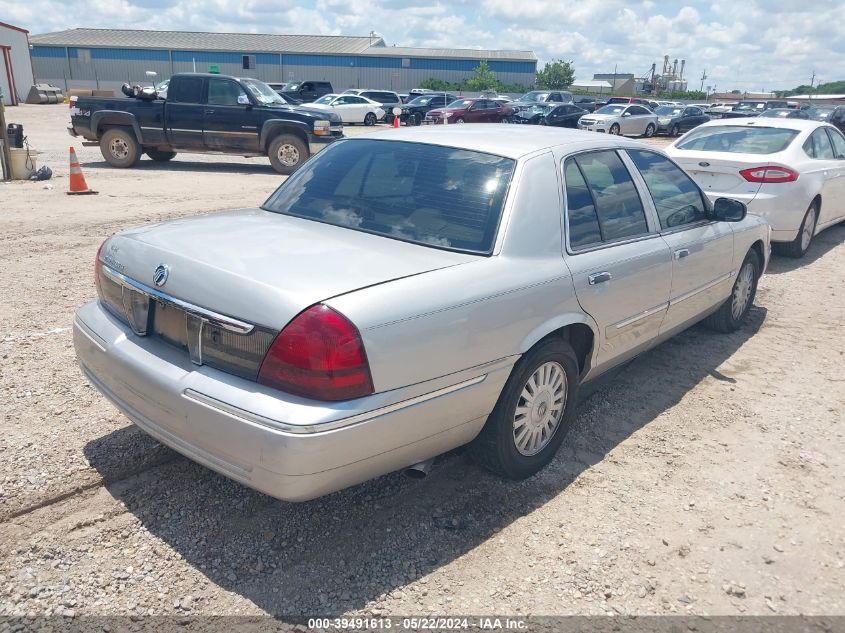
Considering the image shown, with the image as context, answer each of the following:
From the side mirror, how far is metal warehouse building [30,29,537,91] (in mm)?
59226

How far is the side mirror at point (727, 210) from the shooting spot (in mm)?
4793

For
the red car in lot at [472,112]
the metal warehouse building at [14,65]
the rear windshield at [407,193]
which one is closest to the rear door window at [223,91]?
the rear windshield at [407,193]

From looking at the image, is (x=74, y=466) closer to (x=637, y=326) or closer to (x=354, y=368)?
(x=354, y=368)

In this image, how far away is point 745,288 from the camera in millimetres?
5879

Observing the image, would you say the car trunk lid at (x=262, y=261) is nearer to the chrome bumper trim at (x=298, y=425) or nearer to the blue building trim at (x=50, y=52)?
the chrome bumper trim at (x=298, y=425)

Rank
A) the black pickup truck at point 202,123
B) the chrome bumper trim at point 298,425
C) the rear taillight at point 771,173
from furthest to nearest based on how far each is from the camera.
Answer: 1. the black pickup truck at point 202,123
2. the rear taillight at point 771,173
3. the chrome bumper trim at point 298,425

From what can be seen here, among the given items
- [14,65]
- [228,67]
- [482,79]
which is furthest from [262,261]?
[228,67]

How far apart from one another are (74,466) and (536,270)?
8.09 ft

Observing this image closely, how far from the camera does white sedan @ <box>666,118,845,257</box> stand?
776 centimetres

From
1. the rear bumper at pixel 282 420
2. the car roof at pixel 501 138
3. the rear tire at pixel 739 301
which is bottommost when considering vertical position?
the rear tire at pixel 739 301

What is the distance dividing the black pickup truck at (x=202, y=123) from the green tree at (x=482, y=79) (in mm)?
48636

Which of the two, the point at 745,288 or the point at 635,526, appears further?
the point at 745,288

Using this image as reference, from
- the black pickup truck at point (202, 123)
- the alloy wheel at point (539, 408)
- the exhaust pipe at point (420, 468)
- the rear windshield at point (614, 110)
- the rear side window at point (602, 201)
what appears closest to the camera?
the exhaust pipe at point (420, 468)

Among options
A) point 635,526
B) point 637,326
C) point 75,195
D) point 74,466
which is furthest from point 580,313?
point 75,195
